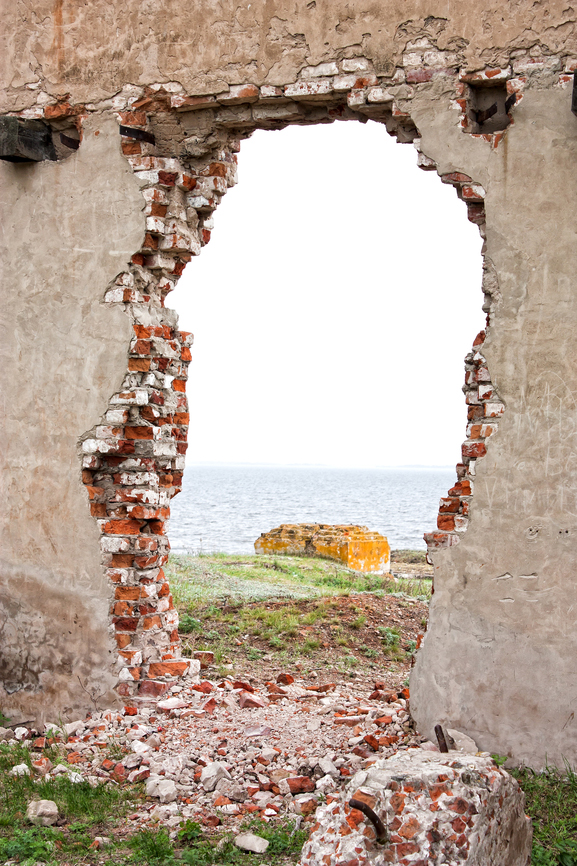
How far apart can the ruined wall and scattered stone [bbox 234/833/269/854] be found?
1.45 metres

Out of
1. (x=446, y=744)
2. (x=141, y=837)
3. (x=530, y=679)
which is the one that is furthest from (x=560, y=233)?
(x=141, y=837)

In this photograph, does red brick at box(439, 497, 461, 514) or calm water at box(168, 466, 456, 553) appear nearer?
red brick at box(439, 497, 461, 514)

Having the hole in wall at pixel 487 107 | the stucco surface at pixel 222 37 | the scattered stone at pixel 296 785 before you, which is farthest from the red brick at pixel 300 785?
the stucco surface at pixel 222 37

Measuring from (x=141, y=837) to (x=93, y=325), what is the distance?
3312 mm

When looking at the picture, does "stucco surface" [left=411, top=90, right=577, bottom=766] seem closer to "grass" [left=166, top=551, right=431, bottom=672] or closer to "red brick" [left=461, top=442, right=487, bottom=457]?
"red brick" [left=461, top=442, right=487, bottom=457]

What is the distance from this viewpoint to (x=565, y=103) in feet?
15.1

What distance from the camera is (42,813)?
3.99 m

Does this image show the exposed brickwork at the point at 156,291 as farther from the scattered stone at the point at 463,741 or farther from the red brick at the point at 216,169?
the scattered stone at the point at 463,741

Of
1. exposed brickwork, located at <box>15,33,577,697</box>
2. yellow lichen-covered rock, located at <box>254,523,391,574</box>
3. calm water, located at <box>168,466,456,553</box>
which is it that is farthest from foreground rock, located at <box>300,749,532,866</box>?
calm water, located at <box>168,466,456,553</box>

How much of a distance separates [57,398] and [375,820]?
3.79m

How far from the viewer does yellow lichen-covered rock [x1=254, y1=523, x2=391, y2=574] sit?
15391mm

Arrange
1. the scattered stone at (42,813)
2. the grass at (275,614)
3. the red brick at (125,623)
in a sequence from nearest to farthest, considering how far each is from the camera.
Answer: the scattered stone at (42,813) → the red brick at (125,623) → the grass at (275,614)

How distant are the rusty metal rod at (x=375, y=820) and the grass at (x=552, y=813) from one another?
3.67 feet

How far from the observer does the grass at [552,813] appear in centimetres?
363
